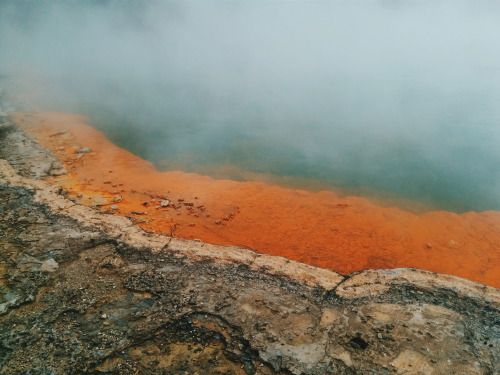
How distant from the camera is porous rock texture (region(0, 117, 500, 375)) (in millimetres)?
1940

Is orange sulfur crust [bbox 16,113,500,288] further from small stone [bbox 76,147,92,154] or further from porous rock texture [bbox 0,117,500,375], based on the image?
porous rock texture [bbox 0,117,500,375]

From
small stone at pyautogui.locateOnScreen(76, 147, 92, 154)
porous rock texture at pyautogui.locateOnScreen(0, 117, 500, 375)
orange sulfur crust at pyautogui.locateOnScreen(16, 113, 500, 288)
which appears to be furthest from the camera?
small stone at pyautogui.locateOnScreen(76, 147, 92, 154)

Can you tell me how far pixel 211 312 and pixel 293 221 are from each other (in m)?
2.59

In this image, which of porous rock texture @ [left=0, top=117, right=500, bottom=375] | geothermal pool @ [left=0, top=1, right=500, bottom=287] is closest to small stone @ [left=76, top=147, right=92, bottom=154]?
geothermal pool @ [left=0, top=1, right=500, bottom=287]

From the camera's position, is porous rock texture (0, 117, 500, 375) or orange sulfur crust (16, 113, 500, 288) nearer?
porous rock texture (0, 117, 500, 375)

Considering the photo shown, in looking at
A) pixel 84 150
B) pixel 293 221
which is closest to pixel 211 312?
pixel 293 221

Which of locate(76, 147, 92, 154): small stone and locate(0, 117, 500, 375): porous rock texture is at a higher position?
locate(0, 117, 500, 375): porous rock texture

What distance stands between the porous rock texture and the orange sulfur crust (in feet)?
3.88

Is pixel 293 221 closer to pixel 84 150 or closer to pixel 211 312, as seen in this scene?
pixel 211 312

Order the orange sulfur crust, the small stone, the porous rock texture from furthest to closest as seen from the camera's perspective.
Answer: the small stone
the orange sulfur crust
the porous rock texture

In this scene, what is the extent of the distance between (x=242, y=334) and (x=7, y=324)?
1671 mm

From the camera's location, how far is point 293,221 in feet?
15.2

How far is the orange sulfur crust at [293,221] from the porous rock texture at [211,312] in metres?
1.18

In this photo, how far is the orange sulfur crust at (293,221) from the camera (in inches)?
158
